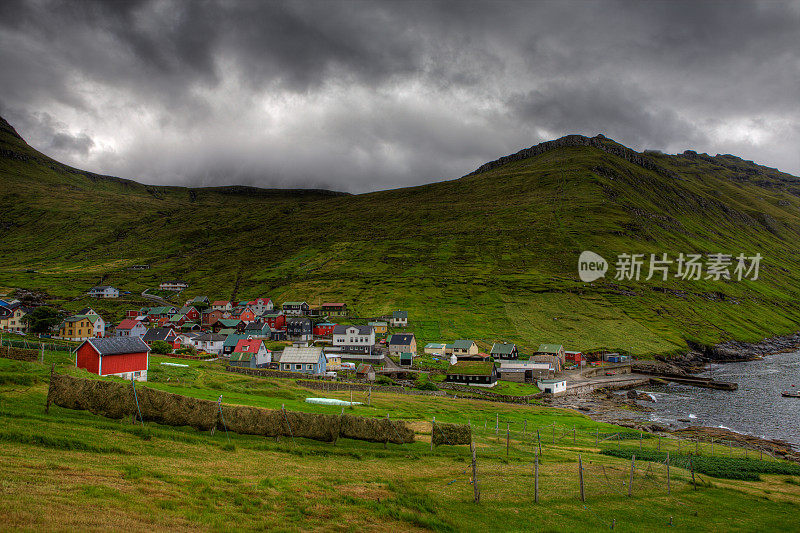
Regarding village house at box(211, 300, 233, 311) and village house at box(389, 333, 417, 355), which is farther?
village house at box(211, 300, 233, 311)

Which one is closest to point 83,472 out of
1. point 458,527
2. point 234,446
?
point 234,446

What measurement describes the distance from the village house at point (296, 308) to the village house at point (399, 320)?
129ft

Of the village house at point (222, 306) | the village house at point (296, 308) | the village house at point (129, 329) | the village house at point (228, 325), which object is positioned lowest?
the village house at point (129, 329)

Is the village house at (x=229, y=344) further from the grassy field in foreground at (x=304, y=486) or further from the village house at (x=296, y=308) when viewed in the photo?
the grassy field in foreground at (x=304, y=486)

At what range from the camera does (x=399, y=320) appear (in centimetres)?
14662

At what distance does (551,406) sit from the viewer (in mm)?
81875

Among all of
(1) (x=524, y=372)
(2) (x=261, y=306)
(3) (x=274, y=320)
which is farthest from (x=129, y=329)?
(1) (x=524, y=372)

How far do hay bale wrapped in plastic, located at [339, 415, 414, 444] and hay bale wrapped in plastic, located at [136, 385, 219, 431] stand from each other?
8.40 meters

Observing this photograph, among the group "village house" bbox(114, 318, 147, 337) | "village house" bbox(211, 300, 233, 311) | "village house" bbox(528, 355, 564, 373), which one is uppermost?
"village house" bbox(211, 300, 233, 311)

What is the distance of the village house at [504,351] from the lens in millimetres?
115375

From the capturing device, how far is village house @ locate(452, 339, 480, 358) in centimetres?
11772

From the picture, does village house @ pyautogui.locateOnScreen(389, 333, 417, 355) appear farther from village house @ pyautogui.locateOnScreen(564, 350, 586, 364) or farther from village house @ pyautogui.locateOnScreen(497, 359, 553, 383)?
village house @ pyautogui.locateOnScreen(564, 350, 586, 364)

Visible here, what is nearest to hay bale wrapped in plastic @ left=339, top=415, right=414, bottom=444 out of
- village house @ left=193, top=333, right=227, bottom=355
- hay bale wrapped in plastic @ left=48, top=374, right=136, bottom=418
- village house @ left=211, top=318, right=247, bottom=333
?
hay bale wrapped in plastic @ left=48, top=374, right=136, bottom=418

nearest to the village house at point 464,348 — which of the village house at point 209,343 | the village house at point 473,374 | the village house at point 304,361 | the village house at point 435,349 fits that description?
the village house at point 435,349
